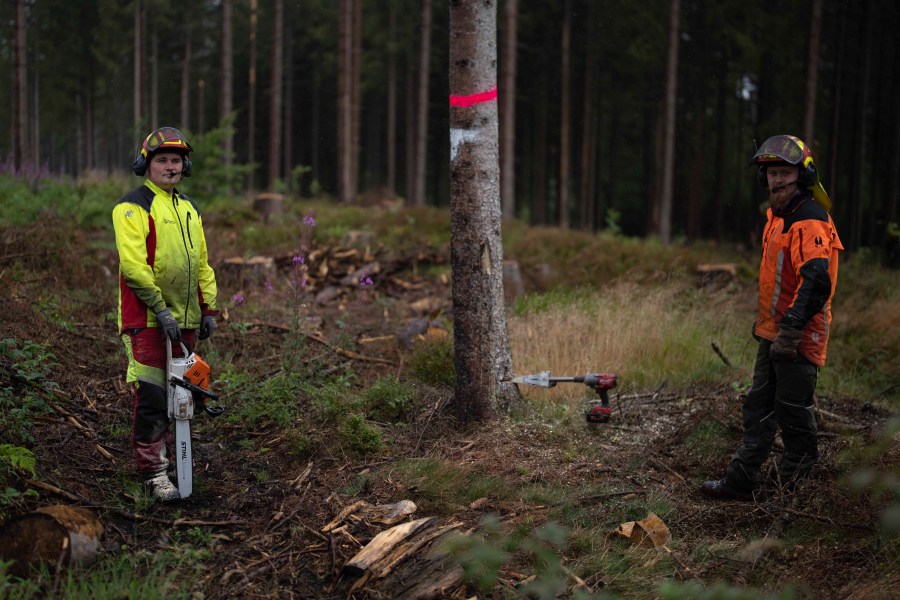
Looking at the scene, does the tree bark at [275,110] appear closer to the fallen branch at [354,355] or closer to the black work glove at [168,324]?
the fallen branch at [354,355]

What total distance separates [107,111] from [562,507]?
46103mm

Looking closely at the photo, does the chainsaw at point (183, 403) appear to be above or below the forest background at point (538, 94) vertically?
below

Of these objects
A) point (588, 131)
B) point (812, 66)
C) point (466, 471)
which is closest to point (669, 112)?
point (812, 66)

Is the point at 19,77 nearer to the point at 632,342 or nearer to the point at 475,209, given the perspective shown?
the point at 475,209

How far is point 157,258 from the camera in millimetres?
4621

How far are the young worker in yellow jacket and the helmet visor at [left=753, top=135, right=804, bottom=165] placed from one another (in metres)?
3.78

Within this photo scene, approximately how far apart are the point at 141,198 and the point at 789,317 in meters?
4.17

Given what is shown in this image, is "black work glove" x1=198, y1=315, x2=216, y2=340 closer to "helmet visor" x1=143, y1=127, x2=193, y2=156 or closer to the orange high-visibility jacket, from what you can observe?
"helmet visor" x1=143, y1=127, x2=193, y2=156

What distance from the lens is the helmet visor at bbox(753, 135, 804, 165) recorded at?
4.71 m

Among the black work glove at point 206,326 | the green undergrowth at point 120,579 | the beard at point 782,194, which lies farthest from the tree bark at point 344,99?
the green undergrowth at point 120,579

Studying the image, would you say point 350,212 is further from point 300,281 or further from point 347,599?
point 347,599

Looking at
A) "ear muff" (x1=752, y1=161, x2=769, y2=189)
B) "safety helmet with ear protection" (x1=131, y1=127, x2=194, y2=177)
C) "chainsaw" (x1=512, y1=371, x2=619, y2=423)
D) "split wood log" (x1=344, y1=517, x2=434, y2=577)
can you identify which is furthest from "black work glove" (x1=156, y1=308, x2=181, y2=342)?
"ear muff" (x1=752, y1=161, x2=769, y2=189)

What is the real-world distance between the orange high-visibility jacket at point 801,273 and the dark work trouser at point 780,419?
16 centimetres

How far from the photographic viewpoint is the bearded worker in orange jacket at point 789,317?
180 inches
